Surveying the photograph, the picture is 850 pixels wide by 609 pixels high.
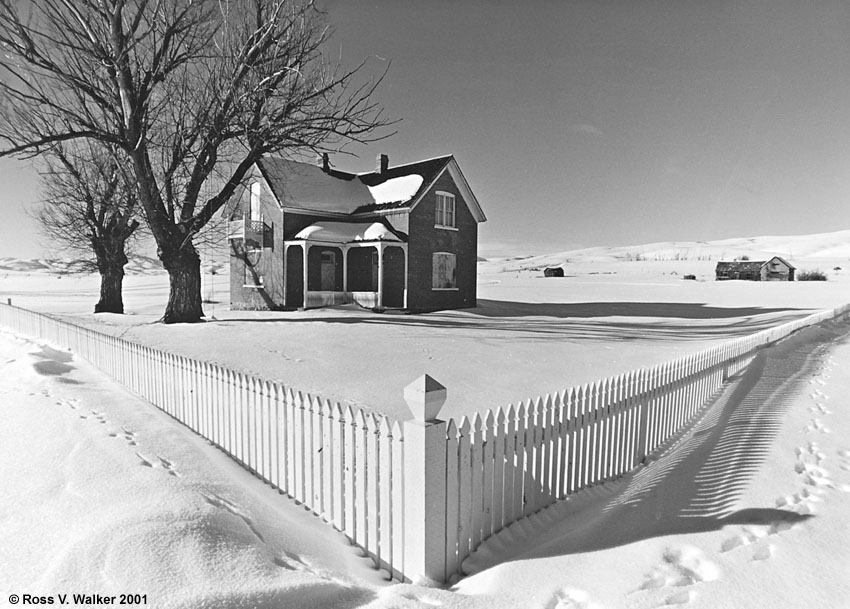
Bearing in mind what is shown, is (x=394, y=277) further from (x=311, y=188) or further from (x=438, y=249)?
(x=311, y=188)

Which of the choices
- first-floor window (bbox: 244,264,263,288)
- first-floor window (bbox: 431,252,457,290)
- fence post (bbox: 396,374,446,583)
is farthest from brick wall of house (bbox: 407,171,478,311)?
fence post (bbox: 396,374,446,583)

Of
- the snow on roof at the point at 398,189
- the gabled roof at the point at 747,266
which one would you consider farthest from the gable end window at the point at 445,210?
the gabled roof at the point at 747,266

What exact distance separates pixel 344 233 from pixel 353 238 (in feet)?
2.17

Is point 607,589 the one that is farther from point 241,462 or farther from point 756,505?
point 241,462

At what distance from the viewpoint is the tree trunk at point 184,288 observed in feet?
58.9

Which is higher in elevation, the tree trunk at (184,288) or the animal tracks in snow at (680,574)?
the tree trunk at (184,288)

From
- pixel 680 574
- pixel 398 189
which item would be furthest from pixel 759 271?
pixel 680 574

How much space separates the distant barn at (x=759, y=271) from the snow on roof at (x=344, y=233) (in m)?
72.5

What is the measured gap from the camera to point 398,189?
2659 cm

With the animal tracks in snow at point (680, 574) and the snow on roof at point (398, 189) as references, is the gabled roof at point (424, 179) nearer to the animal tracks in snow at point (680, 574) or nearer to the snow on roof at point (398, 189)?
the snow on roof at point (398, 189)

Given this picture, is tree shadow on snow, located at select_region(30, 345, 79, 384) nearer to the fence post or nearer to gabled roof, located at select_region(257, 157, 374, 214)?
the fence post

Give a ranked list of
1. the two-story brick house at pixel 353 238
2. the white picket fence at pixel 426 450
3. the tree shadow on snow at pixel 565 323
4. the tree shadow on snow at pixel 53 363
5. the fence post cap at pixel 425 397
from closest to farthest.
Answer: the fence post cap at pixel 425 397 < the white picket fence at pixel 426 450 < the tree shadow on snow at pixel 53 363 < the tree shadow on snow at pixel 565 323 < the two-story brick house at pixel 353 238

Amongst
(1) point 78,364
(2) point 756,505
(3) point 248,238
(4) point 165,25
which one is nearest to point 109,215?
(3) point 248,238

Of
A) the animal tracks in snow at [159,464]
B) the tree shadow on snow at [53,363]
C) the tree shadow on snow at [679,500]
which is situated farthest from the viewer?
the tree shadow on snow at [53,363]
